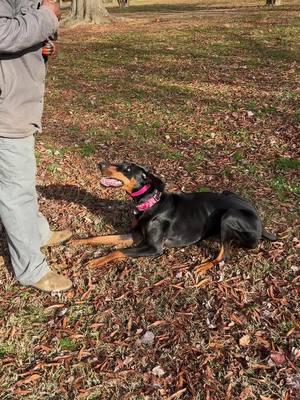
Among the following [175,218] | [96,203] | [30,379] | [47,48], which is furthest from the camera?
[96,203]

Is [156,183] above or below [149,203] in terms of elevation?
above

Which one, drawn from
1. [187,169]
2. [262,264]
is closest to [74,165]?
[187,169]

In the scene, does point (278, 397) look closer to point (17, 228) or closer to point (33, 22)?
point (17, 228)

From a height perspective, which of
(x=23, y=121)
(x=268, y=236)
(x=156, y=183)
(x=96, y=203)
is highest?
(x=23, y=121)

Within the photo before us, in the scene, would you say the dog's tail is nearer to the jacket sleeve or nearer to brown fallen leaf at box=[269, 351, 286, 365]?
brown fallen leaf at box=[269, 351, 286, 365]

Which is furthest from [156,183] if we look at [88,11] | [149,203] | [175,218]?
[88,11]

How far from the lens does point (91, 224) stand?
513cm

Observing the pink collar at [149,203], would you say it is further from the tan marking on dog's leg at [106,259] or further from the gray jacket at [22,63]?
the gray jacket at [22,63]

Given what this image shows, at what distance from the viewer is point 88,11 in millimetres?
17828

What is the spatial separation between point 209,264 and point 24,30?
2.61 meters

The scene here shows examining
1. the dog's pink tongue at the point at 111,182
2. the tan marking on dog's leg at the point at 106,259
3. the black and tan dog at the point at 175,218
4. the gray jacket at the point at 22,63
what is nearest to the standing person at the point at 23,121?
the gray jacket at the point at 22,63

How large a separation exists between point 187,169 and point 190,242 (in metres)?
1.95

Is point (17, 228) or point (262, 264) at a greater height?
point (17, 228)

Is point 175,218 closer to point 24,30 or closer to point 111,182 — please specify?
point 111,182
